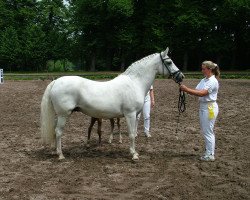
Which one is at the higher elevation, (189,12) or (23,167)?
(189,12)

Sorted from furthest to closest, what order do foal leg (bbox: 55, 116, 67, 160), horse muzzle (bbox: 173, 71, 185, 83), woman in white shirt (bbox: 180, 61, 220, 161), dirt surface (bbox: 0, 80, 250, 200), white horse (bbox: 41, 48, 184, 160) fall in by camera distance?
horse muzzle (bbox: 173, 71, 185, 83) < foal leg (bbox: 55, 116, 67, 160) < white horse (bbox: 41, 48, 184, 160) < woman in white shirt (bbox: 180, 61, 220, 161) < dirt surface (bbox: 0, 80, 250, 200)

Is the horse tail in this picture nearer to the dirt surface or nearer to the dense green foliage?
the dirt surface

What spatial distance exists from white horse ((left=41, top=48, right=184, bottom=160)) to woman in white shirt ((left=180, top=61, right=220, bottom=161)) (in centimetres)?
70

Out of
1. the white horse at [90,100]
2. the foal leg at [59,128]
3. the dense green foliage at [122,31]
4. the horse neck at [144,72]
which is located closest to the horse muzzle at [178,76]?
the white horse at [90,100]

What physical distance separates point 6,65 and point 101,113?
5007 centimetres

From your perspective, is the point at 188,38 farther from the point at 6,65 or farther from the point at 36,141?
the point at 36,141

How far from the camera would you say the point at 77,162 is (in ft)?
24.7

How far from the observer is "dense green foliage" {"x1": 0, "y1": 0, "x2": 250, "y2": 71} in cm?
4634

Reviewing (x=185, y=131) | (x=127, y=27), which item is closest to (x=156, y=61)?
(x=185, y=131)

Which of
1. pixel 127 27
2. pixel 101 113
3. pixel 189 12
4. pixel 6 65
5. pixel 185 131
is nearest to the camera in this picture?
pixel 101 113

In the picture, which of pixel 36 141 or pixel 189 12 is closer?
pixel 36 141

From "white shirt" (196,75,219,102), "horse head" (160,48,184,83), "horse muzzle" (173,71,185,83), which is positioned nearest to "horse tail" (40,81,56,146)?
"horse head" (160,48,184,83)

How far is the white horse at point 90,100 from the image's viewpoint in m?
7.54

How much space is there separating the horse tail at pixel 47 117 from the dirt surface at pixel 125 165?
510 mm
